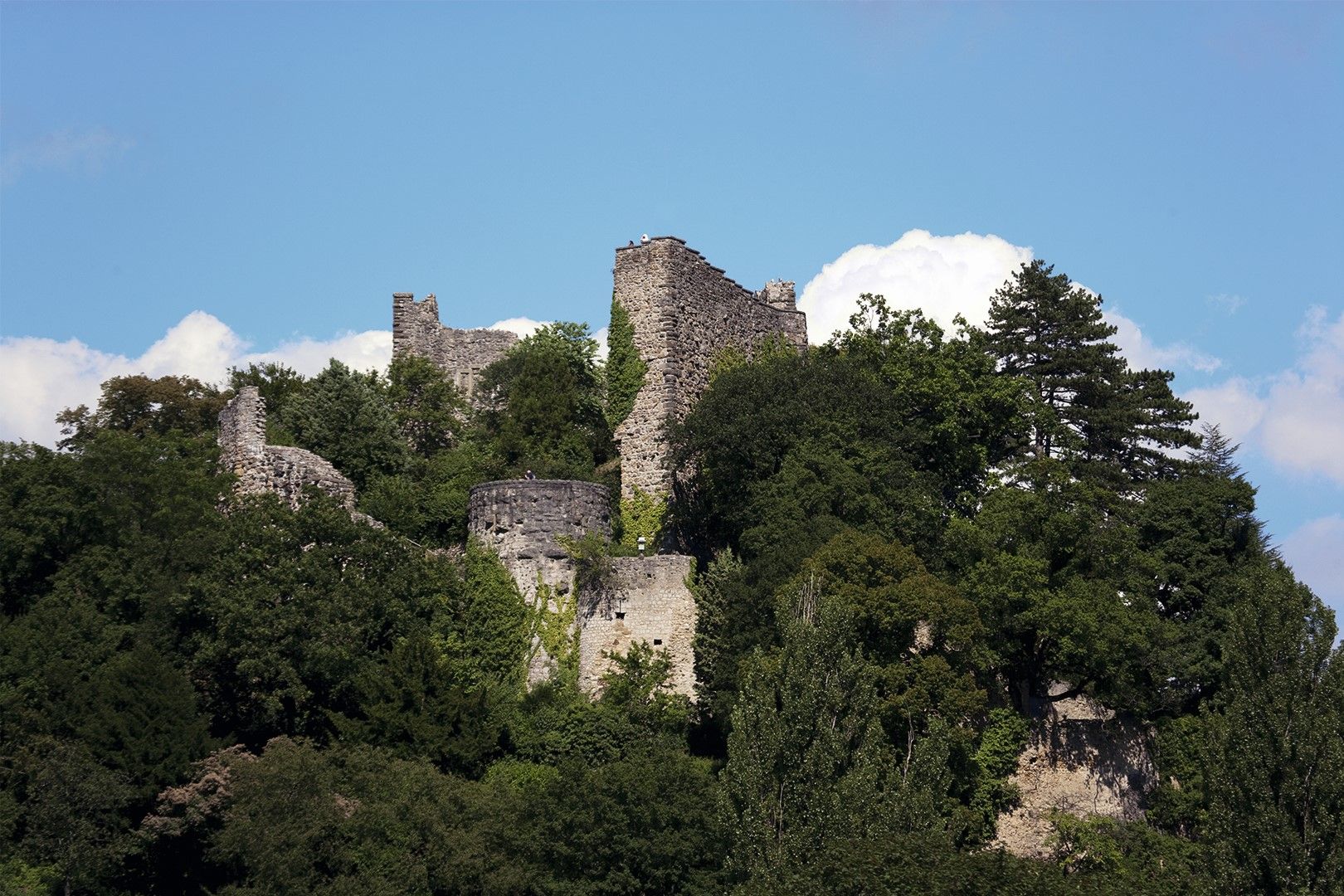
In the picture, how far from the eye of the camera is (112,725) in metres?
36.2

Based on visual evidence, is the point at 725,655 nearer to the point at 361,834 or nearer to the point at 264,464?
the point at 361,834

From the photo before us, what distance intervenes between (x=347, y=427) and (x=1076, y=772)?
1718cm

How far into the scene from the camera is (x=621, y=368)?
153 ft

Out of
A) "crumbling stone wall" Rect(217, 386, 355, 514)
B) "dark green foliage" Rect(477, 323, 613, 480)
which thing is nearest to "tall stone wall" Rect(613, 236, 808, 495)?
"dark green foliage" Rect(477, 323, 613, 480)

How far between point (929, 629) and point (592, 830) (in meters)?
7.04

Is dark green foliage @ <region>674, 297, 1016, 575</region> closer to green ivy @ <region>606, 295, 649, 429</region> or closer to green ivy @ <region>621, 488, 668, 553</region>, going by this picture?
green ivy @ <region>621, 488, 668, 553</region>

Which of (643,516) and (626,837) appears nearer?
(626,837)

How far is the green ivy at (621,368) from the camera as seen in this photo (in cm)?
4625

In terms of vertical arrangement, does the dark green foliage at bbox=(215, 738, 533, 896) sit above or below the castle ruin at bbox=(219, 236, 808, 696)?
below

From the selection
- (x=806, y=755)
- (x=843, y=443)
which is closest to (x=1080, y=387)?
(x=843, y=443)

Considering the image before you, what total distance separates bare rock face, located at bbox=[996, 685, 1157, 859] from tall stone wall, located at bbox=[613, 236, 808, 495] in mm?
9640

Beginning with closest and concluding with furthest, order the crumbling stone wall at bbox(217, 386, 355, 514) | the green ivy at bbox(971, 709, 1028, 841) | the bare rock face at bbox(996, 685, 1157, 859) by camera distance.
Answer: the green ivy at bbox(971, 709, 1028, 841), the bare rock face at bbox(996, 685, 1157, 859), the crumbling stone wall at bbox(217, 386, 355, 514)

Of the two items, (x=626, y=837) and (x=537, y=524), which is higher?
(x=537, y=524)

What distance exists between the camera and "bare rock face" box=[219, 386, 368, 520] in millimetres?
43031
